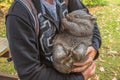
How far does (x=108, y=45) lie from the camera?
662cm

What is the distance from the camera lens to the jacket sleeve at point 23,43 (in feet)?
5.93

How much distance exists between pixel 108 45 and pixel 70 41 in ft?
15.5

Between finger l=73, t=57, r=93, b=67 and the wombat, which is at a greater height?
the wombat

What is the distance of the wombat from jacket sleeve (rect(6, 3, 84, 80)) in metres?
0.16

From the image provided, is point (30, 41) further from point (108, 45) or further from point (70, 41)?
point (108, 45)

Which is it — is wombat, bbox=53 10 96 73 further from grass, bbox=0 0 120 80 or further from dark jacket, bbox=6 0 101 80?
grass, bbox=0 0 120 80

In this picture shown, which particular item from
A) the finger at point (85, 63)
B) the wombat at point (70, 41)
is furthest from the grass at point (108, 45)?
the wombat at point (70, 41)

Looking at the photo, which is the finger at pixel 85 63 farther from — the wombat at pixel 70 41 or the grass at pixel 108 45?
the grass at pixel 108 45

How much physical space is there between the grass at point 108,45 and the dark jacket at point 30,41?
10.4 ft

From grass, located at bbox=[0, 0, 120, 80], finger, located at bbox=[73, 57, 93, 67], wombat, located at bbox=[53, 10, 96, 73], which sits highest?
wombat, located at bbox=[53, 10, 96, 73]

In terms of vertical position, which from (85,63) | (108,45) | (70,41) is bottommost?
(108,45)

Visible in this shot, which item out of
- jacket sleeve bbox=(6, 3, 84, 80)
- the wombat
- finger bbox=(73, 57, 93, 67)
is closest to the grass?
finger bbox=(73, 57, 93, 67)

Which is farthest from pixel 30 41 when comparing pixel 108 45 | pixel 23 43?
pixel 108 45

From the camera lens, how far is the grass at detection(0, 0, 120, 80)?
17.5ft
